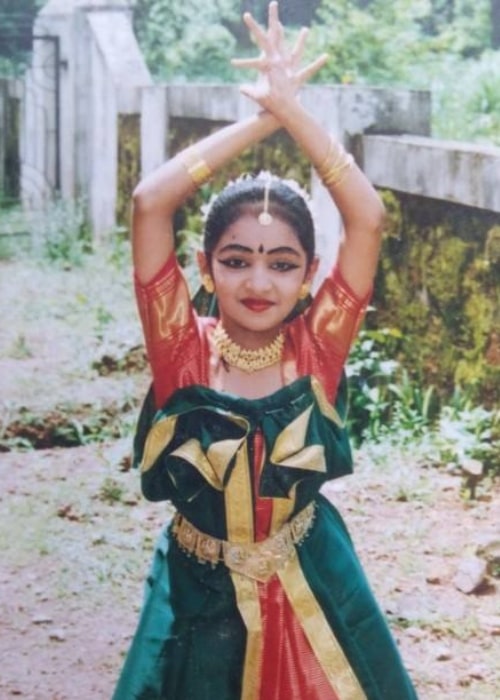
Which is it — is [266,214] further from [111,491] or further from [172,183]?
[111,491]

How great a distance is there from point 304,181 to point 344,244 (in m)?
1.82

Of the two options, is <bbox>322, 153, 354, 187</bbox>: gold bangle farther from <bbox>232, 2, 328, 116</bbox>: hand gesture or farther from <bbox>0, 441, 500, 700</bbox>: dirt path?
<bbox>0, 441, 500, 700</bbox>: dirt path

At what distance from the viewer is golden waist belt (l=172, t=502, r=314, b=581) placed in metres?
1.73

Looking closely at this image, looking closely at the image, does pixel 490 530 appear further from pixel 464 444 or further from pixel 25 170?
pixel 25 170

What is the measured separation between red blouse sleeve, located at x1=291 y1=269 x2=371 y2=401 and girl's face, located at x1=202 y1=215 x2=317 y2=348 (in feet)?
0.17

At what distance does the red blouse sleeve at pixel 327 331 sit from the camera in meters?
1.75

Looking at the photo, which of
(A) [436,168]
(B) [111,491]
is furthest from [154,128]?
(B) [111,491]

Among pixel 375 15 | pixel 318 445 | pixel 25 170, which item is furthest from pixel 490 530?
pixel 25 170

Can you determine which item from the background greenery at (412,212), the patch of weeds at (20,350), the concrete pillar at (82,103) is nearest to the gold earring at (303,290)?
the background greenery at (412,212)

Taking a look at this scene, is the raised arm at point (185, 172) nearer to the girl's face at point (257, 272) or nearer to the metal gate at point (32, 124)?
the girl's face at point (257, 272)

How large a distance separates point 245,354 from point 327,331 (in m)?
0.12

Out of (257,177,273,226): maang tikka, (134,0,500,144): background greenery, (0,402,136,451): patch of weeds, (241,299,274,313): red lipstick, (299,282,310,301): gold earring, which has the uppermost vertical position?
(134,0,500,144): background greenery

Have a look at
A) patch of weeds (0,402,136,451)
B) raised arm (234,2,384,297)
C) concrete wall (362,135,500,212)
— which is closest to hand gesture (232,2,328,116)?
raised arm (234,2,384,297)

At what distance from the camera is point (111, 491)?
308cm
